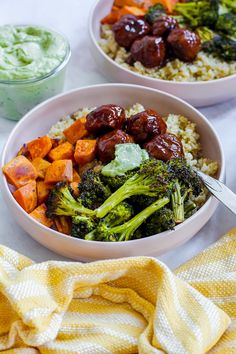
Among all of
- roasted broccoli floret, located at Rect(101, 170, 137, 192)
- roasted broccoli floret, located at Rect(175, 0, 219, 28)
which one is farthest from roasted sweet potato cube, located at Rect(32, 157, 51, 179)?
roasted broccoli floret, located at Rect(175, 0, 219, 28)

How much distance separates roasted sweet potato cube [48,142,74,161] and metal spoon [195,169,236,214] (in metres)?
0.48

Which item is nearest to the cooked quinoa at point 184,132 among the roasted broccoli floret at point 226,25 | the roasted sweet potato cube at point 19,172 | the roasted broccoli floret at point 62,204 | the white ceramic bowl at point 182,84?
the white ceramic bowl at point 182,84

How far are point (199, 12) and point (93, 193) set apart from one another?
1207 mm

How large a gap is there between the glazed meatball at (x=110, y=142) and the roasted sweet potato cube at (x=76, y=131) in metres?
0.11

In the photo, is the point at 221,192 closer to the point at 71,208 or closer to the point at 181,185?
the point at 181,185

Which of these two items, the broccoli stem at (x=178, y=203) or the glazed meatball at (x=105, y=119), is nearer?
the broccoli stem at (x=178, y=203)

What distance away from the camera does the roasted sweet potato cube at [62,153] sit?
202 centimetres

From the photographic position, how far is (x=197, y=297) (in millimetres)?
1577

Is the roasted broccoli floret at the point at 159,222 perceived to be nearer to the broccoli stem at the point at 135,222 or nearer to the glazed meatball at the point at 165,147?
the broccoli stem at the point at 135,222

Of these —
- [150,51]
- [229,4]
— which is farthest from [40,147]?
[229,4]

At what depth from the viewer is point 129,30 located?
2.43 meters

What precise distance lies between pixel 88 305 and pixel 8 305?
8.9 inches

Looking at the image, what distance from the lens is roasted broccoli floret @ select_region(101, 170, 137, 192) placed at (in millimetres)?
1813

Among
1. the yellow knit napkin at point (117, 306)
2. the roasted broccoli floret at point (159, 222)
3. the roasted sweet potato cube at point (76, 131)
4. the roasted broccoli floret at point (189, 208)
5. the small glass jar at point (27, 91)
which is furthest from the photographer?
the small glass jar at point (27, 91)
